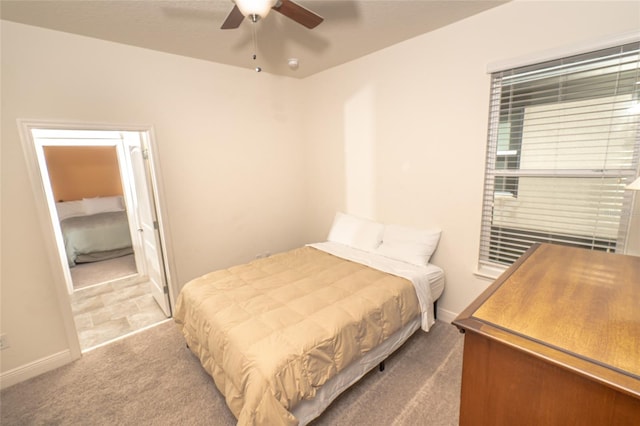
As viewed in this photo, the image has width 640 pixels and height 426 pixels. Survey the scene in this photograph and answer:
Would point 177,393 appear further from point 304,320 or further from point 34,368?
point 34,368

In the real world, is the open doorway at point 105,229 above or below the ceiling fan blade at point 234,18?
below

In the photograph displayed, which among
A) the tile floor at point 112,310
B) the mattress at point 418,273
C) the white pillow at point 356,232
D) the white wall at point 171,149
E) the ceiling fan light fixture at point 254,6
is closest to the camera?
the ceiling fan light fixture at point 254,6

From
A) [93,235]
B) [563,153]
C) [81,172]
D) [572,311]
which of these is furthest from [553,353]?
[81,172]

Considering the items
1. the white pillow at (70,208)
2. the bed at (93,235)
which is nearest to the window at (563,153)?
the bed at (93,235)

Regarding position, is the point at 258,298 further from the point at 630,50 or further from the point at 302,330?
the point at 630,50

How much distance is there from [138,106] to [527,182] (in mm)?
3471

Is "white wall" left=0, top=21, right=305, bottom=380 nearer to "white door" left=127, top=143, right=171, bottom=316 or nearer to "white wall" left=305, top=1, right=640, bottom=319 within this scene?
"white door" left=127, top=143, right=171, bottom=316

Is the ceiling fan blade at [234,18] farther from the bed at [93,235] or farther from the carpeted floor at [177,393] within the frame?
the bed at [93,235]

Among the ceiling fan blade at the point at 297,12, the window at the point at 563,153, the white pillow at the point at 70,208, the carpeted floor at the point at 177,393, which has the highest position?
the ceiling fan blade at the point at 297,12

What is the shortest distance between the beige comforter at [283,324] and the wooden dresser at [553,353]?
2.51ft

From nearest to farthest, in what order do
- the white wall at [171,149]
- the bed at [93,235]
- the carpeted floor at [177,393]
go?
the carpeted floor at [177,393] → the white wall at [171,149] → the bed at [93,235]

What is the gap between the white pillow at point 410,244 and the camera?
264cm

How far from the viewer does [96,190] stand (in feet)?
19.9

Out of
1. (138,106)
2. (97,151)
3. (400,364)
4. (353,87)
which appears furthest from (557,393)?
(97,151)
